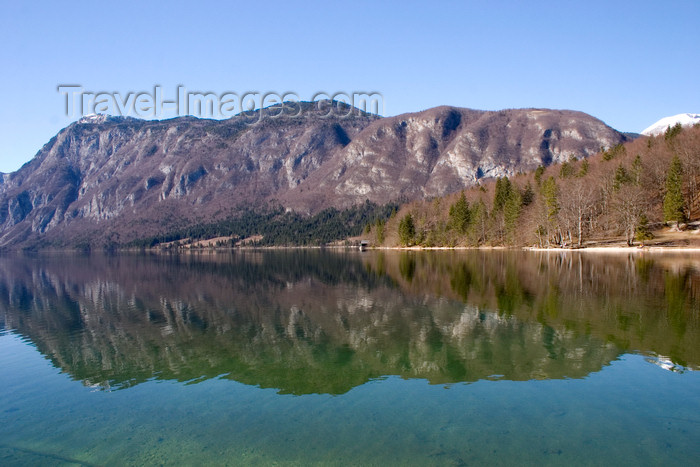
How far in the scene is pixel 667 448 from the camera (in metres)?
10.7

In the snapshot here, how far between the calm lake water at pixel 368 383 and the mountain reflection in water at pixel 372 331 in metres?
0.16

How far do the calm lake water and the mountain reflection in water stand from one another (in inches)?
6.4

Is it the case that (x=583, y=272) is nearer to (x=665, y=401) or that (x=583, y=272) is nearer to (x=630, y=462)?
(x=665, y=401)

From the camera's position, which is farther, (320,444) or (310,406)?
(310,406)

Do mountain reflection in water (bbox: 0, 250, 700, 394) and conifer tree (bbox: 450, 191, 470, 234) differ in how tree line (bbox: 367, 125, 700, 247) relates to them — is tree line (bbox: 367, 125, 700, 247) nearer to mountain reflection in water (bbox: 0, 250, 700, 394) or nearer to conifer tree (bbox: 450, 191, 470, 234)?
conifer tree (bbox: 450, 191, 470, 234)

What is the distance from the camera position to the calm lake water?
11375 mm

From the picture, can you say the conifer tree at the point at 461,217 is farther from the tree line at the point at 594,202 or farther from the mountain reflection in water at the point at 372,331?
the mountain reflection in water at the point at 372,331

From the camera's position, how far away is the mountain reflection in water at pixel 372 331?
17875 mm

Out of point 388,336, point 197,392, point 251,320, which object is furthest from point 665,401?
point 251,320

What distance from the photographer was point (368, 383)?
16.3m

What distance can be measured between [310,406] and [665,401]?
11182 millimetres

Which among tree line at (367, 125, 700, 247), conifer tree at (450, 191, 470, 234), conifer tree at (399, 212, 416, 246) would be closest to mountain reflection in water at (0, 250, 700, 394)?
tree line at (367, 125, 700, 247)

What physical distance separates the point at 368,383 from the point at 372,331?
8115mm

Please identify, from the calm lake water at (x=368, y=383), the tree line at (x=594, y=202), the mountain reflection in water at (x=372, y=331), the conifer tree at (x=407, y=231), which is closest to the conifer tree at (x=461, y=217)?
the tree line at (x=594, y=202)
